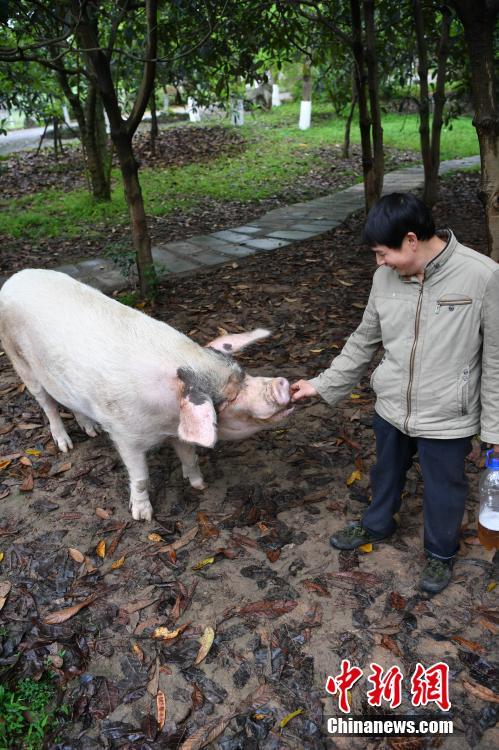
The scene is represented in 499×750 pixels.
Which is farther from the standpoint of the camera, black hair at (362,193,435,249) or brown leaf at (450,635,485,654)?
brown leaf at (450,635,485,654)

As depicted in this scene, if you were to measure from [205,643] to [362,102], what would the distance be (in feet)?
21.9

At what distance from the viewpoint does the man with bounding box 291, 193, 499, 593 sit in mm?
2266

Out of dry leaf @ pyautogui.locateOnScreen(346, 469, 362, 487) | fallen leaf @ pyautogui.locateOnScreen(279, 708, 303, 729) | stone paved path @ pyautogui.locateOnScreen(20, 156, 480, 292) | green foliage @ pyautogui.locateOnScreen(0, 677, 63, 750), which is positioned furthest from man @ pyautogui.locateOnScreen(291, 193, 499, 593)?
stone paved path @ pyautogui.locateOnScreen(20, 156, 480, 292)

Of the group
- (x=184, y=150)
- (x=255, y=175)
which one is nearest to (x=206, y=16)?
(x=255, y=175)

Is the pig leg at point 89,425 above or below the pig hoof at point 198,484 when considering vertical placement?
above

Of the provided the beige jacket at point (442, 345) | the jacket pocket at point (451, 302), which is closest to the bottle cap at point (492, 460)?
the beige jacket at point (442, 345)

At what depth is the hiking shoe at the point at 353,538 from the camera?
3.16 metres

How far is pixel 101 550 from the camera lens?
3.33 m

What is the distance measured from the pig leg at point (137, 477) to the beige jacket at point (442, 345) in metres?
1.52

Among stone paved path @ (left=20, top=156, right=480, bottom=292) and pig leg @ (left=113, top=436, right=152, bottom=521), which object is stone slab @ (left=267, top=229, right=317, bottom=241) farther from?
pig leg @ (left=113, top=436, right=152, bottom=521)

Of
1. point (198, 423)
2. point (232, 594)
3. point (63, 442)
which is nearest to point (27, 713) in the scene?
point (232, 594)

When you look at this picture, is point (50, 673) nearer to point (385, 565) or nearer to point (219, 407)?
point (219, 407)

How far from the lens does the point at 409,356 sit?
8.18 feet

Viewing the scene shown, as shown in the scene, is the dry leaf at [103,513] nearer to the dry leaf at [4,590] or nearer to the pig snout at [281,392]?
the dry leaf at [4,590]
